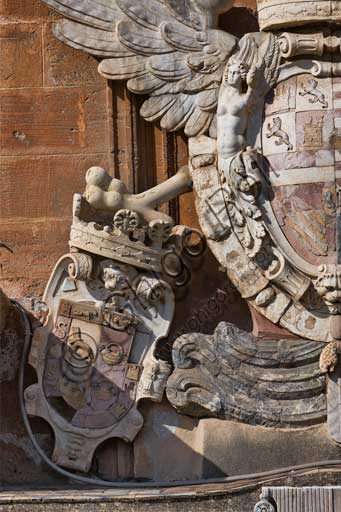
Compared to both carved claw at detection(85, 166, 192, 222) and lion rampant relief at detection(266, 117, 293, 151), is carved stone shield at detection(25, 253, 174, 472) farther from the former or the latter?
lion rampant relief at detection(266, 117, 293, 151)

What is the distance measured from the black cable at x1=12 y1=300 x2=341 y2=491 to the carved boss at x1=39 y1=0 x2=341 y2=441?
38 cm

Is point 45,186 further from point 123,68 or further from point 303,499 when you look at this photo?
point 303,499

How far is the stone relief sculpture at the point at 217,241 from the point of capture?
17.4 metres

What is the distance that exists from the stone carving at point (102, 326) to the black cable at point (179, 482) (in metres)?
0.07

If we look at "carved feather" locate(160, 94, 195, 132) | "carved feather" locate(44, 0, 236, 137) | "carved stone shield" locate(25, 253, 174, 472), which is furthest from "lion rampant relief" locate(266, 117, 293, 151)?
"carved stone shield" locate(25, 253, 174, 472)

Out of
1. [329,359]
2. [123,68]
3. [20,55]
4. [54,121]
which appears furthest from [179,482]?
[20,55]

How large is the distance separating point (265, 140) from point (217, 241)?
31.2 inches

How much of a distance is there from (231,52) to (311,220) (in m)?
1.37

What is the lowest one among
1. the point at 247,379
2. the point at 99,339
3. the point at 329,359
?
the point at 247,379

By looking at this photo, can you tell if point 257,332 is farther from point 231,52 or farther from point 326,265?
point 231,52

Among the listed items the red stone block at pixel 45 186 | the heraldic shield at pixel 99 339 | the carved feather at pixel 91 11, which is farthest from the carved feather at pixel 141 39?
the heraldic shield at pixel 99 339

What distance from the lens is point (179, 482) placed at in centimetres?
1741

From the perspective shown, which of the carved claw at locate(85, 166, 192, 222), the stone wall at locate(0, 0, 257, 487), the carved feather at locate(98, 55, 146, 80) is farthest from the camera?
the stone wall at locate(0, 0, 257, 487)

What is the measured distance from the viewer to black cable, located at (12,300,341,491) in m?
16.9
